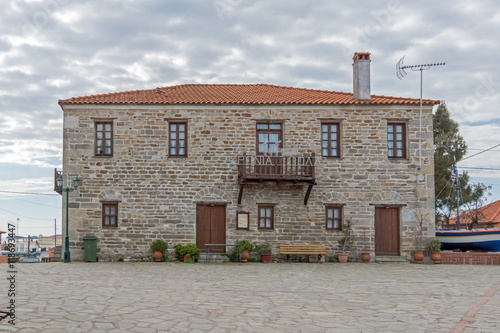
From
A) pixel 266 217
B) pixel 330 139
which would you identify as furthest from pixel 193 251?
pixel 330 139

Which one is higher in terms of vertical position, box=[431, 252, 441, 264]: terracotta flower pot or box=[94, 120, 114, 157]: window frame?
box=[94, 120, 114, 157]: window frame

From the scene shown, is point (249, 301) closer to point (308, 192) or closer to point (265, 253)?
point (265, 253)

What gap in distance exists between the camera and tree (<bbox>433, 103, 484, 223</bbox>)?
29.2 metres

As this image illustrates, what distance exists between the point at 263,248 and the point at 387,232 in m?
4.72

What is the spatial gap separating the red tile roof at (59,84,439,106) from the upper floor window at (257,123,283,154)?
90 centimetres

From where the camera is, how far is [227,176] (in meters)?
18.8

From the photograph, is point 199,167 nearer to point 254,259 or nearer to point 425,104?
point 254,259

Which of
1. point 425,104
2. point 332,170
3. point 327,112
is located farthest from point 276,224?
point 425,104

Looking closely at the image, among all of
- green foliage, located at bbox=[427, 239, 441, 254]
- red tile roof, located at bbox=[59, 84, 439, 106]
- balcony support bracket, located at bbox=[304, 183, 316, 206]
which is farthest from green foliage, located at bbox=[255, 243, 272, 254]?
green foliage, located at bbox=[427, 239, 441, 254]

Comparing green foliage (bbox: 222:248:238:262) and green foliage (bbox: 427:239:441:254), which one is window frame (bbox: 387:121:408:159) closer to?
green foliage (bbox: 427:239:441:254)

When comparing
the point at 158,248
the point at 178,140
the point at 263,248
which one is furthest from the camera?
the point at 178,140

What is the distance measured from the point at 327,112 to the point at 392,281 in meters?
8.11

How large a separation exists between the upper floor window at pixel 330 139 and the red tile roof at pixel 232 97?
3.00ft

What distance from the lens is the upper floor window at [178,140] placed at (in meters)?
19.1
